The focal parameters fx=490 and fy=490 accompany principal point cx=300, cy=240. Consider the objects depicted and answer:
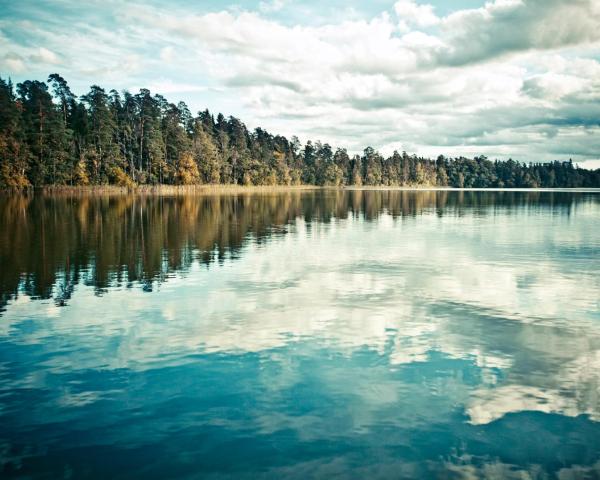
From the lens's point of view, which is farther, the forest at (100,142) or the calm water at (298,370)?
the forest at (100,142)

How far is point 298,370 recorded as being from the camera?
1131 cm

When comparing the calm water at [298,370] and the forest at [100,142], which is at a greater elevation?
the forest at [100,142]

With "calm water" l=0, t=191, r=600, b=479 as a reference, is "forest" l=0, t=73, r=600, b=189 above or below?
above

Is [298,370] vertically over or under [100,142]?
under

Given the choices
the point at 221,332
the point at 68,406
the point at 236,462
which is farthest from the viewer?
the point at 221,332

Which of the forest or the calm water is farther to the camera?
the forest

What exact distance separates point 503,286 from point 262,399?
1428 centimetres

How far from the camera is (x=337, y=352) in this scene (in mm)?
12547

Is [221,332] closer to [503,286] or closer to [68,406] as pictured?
[68,406]

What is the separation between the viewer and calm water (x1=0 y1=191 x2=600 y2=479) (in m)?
7.89

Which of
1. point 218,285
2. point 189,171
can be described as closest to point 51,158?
point 189,171

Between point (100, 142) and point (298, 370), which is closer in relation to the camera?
point (298, 370)

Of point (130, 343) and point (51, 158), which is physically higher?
point (51, 158)

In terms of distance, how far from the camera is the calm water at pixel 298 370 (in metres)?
7.89
